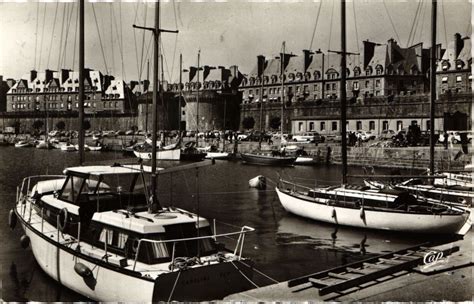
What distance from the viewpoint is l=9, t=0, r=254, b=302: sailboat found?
10242 millimetres

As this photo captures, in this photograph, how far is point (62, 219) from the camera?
1360 cm

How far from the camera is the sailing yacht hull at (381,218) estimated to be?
18.5m

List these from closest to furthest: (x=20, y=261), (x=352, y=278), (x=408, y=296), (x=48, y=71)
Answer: (x=408, y=296), (x=352, y=278), (x=20, y=261), (x=48, y=71)

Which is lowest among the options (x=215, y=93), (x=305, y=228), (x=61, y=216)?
(x=305, y=228)

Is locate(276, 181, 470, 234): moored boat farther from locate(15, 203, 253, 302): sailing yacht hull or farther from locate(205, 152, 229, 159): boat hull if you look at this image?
locate(205, 152, 229, 159): boat hull

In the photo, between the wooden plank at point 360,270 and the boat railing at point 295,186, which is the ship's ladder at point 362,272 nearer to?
the wooden plank at point 360,270

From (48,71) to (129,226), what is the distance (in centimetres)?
11551

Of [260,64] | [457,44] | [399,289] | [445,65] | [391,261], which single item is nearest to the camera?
[399,289]

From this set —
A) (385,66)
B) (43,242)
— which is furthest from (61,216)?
(385,66)

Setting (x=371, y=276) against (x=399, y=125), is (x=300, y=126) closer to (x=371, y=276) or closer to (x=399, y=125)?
(x=399, y=125)

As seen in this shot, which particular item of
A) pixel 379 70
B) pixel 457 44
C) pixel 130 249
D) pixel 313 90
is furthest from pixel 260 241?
pixel 313 90

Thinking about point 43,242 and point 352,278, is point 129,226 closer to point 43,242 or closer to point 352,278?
point 43,242

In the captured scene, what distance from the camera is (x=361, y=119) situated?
68125 millimetres

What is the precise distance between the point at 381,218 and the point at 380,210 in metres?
0.30
